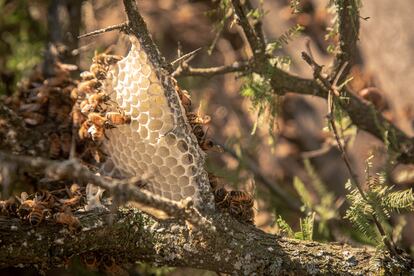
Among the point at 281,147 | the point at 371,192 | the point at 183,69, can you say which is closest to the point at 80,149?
the point at 183,69

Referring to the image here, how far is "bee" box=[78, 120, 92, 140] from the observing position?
147 centimetres

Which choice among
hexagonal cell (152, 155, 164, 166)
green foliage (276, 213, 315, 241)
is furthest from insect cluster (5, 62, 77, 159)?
green foliage (276, 213, 315, 241)

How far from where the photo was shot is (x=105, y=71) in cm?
152

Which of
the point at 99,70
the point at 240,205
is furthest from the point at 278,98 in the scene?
→ the point at 99,70

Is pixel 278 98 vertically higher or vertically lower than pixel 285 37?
lower

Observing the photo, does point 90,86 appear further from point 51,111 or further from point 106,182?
point 106,182

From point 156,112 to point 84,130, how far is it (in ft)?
0.73

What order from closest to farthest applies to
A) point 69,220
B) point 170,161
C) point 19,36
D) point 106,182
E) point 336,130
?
point 106,182
point 69,220
point 170,161
point 336,130
point 19,36

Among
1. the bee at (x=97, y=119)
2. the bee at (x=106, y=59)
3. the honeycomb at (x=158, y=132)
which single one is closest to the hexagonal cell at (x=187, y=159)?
the honeycomb at (x=158, y=132)

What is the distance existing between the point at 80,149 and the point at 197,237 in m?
0.45

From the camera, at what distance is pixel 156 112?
4.56 feet

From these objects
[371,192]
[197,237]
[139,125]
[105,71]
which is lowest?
[197,237]

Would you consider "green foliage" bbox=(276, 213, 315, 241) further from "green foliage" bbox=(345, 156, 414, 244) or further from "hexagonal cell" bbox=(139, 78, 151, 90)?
"hexagonal cell" bbox=(139, 78, 151, 90)

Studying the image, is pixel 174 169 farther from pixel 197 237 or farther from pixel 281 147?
pixel 281 147
